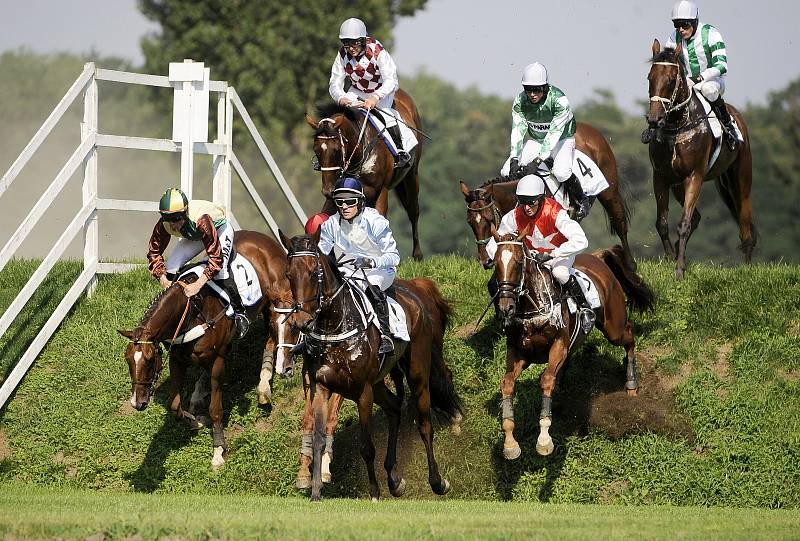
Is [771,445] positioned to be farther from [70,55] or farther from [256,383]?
[70,55]

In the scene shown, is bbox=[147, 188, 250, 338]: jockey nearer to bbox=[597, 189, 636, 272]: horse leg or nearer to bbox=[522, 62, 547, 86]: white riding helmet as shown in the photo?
bbox=[522, 62, 547, 86]: white riding helmet

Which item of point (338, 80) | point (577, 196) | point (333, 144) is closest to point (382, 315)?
point (333, 144)

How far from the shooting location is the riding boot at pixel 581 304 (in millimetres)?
13133

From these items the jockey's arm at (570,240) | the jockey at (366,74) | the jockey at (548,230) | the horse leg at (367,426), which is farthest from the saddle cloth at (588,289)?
the jockey at (366,74)

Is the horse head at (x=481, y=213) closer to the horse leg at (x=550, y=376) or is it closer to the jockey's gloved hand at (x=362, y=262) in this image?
the horse leg at (x=550, y=376)

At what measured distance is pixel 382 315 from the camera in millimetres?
11992

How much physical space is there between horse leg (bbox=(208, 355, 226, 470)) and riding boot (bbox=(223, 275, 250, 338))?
1.35 ft

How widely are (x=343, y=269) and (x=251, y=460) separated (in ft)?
11.2

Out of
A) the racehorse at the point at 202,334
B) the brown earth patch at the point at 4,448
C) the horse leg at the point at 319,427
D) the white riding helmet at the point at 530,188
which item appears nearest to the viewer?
the horse leg at the point at 319,427

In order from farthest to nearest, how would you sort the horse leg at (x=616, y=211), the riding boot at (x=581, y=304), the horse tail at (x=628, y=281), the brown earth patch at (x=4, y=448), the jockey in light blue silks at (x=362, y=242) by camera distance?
the horse leg at (x=616, y=211) < the horse tail at (x=628, y=281) < the brown earth patch at (x=4, y=448) < the riding boot at (x=581, y=304) < the jockey in light blue silks at (x=362, y=242)

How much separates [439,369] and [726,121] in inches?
239

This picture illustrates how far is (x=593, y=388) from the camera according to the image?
14.8 meters

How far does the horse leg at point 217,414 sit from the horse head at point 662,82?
607cm

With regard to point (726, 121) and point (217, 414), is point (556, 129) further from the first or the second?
point (217, 414)
